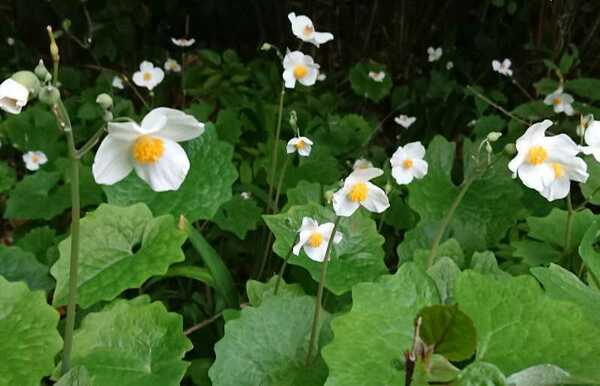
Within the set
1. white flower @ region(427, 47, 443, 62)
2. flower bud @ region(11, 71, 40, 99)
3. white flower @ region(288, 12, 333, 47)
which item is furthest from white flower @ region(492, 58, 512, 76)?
flower bud @ region(11, 71, 40, 99)

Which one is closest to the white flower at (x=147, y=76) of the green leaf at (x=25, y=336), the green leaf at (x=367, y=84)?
the green leaf at (x=367, y=84)

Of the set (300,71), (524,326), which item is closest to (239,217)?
(300,71)

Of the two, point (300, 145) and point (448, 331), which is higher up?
point (448, 331)

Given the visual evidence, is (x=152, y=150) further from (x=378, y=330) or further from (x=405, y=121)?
(x=405, y=121)

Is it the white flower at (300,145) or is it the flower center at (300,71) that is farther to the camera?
the flower center at (300,71)

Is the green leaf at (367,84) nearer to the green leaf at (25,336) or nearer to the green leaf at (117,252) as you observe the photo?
the green leaf at (117,252)
